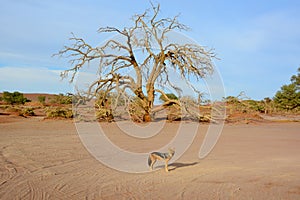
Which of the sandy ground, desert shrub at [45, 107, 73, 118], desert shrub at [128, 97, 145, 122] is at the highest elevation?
desert shrub at [128, 97, 145, 122]

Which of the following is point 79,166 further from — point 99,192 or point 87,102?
point 87,102

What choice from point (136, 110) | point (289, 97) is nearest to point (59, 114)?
point (136, 110)

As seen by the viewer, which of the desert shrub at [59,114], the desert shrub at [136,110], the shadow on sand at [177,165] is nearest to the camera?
the shadow on sand at [177,165]

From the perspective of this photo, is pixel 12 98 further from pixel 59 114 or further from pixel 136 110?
pixel 136 110

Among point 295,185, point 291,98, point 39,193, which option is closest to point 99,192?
point 39,193

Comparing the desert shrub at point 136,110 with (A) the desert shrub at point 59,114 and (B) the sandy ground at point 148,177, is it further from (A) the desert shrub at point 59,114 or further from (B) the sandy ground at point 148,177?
(B) the sandy ground at point 148,177

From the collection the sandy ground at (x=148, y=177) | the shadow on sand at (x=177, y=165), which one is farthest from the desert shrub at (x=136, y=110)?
the shadow on sand at (x=177, y=165)

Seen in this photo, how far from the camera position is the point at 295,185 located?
21.9 ft

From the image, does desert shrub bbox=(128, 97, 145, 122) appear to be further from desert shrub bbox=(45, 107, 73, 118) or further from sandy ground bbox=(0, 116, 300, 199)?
sandy ground bbox=(0, 116, 300, 199)

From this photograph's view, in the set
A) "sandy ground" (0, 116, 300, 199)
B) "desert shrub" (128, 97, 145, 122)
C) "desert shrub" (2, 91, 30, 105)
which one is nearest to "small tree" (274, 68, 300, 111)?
"desert shrub" (128, 97, 145, 122)

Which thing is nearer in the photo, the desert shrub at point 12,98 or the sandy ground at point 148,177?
the sandy ground at point 148,177

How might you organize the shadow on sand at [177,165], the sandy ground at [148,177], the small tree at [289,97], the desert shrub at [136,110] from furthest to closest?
the small tree at [289,97] < the desert shrub at [136,110] < the shadow on sand at [177,165] < the sandy ground at [148,177]

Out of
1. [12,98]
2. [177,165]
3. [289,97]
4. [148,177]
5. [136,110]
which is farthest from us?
[12,98]

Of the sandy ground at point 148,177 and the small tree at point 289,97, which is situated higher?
the small tree at point 289,97
